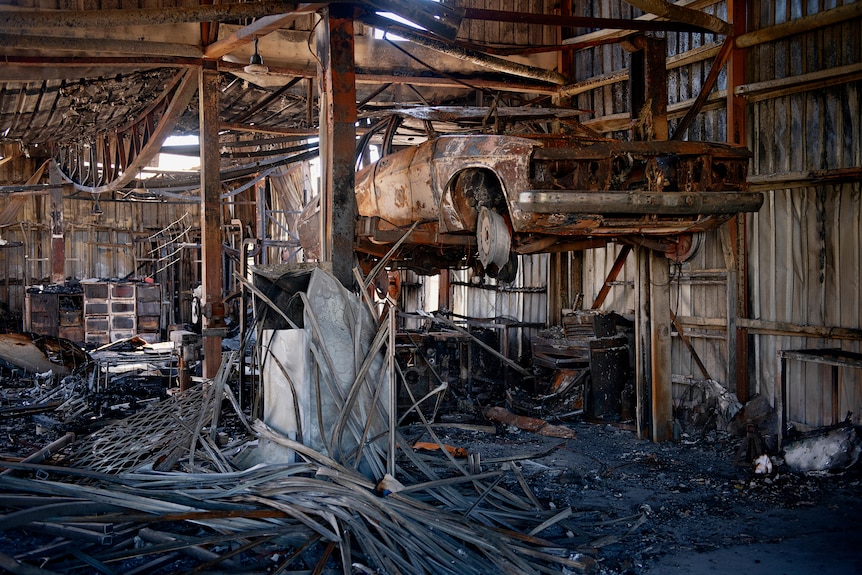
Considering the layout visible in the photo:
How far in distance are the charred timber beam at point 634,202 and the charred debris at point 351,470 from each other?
3.96ft

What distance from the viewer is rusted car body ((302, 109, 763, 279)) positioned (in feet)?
18.6

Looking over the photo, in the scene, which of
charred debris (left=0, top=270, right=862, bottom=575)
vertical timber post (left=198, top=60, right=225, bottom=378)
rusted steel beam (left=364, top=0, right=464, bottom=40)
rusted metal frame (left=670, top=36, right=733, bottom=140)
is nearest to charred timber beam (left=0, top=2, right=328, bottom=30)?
rusted steel beam (left=364, top=0, right=464, bottom=40)

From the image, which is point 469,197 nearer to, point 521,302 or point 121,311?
point 521,302

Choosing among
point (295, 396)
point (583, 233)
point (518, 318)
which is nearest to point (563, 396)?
point (518, 318)

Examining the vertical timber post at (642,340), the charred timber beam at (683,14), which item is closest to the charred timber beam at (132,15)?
the charred timber beam at (683,14)

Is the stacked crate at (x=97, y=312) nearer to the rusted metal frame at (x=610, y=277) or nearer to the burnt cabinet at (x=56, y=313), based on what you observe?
the burnt cabinet at (x=56, y=313)

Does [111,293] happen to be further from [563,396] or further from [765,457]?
[765,457]

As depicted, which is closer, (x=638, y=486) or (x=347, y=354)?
(x=347, y=354)

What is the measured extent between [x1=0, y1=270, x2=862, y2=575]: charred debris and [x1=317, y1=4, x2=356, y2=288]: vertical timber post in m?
0.38

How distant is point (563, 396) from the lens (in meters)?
9.02

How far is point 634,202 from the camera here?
18.5 feet

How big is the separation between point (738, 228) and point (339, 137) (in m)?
4.65

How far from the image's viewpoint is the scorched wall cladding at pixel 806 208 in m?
6.83

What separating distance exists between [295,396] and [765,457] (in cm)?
434
